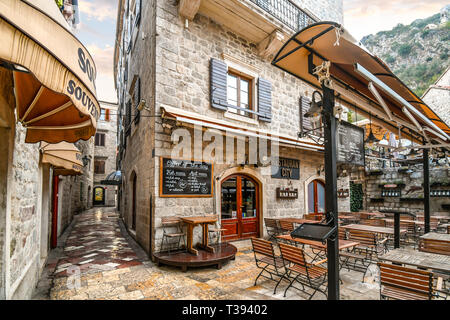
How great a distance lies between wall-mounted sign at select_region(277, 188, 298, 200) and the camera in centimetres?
819

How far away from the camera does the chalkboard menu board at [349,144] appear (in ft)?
10.8

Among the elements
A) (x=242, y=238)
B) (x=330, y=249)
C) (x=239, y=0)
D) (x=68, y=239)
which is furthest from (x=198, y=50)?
(x=68, y=239)

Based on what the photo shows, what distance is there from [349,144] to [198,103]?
4.19 meters

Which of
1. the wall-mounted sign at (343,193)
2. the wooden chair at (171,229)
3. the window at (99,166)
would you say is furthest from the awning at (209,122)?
the window at (99,166)

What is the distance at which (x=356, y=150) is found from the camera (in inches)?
138

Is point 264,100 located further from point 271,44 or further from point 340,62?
point 340,62

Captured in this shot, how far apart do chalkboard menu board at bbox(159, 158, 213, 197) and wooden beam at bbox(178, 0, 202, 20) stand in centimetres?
387

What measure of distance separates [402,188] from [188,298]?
1322cm

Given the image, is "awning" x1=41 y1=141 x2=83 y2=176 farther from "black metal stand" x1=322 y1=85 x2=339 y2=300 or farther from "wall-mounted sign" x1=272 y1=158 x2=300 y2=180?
"wall-mounted sign" x1=272 y1=158 x2=300 y2=180

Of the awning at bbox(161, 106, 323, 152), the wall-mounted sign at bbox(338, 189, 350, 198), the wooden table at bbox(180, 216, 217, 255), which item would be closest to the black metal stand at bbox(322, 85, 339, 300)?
the awning at bbox(161, 106, 323, 152)

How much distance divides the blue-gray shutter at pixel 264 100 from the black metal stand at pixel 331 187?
17.3 feet

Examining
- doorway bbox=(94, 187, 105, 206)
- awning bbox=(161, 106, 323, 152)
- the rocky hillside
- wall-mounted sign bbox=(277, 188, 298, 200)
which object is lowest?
doorway bbox=(94, 187, 105, 206)

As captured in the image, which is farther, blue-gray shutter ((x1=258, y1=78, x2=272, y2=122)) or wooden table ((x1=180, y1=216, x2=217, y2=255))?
blue-gray shutter ((x1=258, y1=78, x2=272, y2=122))
